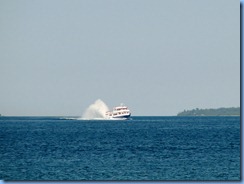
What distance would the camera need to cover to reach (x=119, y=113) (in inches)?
6845

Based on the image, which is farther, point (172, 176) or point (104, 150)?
point (104, 150)

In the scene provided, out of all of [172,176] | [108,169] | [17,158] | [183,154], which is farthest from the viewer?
[183,154]

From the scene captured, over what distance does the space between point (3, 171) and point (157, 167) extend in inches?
384

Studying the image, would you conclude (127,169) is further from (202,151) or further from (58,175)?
(202,151)

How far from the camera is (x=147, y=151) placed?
5653 cm

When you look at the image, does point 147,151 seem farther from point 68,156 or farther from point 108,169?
point 108,169

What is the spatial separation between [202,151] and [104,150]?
8401mm

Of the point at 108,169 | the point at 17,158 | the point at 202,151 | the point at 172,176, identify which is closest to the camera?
the point at 172,176

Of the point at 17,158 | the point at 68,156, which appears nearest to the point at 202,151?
the point at 68,156

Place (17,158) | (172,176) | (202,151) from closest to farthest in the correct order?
(172,176) → (17,158) → (202,151)

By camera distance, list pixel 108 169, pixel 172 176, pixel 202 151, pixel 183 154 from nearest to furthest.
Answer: pixel 172 176 < pixel 108 169 < pixel 183 154 < pixel 202 151

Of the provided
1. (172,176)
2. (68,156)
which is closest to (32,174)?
(172,176)

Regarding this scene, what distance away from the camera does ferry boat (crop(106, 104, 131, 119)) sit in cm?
17000

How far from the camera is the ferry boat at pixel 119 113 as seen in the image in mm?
170000
